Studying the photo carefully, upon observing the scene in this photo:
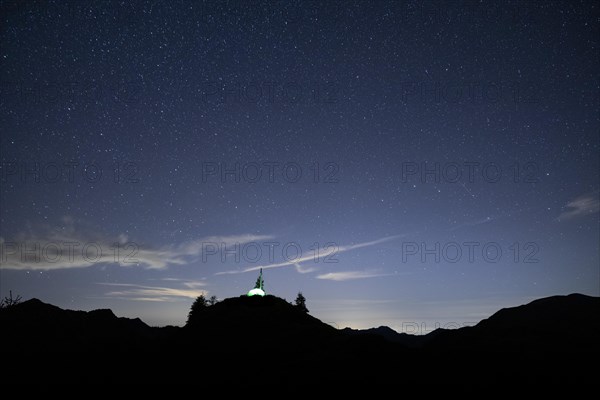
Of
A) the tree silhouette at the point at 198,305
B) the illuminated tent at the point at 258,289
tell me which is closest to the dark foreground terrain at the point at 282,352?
the illuminated tent at the point at 258,289

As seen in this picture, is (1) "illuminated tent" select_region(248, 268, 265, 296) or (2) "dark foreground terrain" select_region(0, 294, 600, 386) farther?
(1) "illuminated tent" select_region(248, 268, 265, 296)

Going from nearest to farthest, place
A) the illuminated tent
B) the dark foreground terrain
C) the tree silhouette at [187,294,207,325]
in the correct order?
the dark foreground terrain
the illuminated tent
the tree silhouette at [187,294,207,325]

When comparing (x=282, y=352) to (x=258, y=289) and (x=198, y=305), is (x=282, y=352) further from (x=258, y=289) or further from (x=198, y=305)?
(x=198, y=305)

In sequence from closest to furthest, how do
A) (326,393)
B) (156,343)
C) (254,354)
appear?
(326,393) → (254,354) → (156,343)

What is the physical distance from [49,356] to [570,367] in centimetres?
5971

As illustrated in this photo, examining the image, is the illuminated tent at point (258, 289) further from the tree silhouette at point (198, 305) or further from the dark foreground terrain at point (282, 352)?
the tree silhouette at point (198, 305)

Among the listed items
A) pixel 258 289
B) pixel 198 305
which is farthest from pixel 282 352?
pixel 198 305

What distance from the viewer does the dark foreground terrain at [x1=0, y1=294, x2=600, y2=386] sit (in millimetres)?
35438

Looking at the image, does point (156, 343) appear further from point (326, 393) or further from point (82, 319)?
point (326, 393)

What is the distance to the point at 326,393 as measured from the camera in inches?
1225

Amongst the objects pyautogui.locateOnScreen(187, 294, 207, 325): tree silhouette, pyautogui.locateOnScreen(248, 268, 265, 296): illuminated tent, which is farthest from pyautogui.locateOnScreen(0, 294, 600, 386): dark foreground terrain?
pyautogui.locateOnScreen(187, 294, 207, 325): tree silhouette

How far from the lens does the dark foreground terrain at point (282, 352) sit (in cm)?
3544

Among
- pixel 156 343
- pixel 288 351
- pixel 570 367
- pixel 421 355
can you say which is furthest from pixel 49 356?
pixel 570 367

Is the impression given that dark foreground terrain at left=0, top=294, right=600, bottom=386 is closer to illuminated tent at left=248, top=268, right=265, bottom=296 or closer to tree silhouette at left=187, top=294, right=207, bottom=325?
illuminated tent at left=248, top=268, right=265, bottom=296
